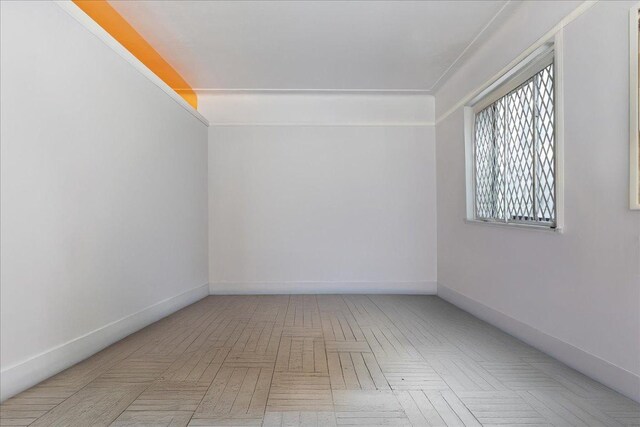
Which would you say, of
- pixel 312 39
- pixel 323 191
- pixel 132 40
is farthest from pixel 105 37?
pixel 323 191

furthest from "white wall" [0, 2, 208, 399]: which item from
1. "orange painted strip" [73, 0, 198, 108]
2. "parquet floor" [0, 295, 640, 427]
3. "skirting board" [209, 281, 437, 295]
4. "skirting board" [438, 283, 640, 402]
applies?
"skirting board" [438, 283, 640, 402]

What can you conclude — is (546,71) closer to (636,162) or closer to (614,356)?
(636,162)

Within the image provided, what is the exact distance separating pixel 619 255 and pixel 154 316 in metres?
3.89

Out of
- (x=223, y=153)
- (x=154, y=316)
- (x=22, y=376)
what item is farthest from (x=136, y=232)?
(x=223, y=153)

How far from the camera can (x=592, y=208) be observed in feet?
7.91

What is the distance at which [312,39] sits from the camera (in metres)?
3.89

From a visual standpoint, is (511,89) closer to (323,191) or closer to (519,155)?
(519,155)

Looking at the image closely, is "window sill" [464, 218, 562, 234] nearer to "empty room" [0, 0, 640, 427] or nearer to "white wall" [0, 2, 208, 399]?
"empty room" [0, 0, 640, 427]

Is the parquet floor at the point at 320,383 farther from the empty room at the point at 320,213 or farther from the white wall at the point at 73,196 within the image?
the white wall at the point at 73,196

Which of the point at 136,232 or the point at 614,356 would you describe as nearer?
the point at 614,356

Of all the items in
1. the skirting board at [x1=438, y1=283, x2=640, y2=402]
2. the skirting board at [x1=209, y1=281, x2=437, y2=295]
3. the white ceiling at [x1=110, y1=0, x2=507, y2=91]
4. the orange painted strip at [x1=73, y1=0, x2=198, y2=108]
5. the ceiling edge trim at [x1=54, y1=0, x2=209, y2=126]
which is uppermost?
the orange painted strip at [x1=73, y1=0, x2=198, y2=108]

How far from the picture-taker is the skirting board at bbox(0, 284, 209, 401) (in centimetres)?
212

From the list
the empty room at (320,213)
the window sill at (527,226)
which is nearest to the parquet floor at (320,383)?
the empty room at (320,213)

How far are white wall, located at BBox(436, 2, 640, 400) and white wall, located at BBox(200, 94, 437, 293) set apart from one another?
2.08 meters
